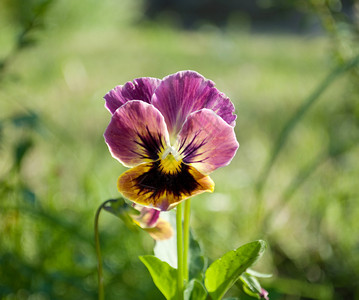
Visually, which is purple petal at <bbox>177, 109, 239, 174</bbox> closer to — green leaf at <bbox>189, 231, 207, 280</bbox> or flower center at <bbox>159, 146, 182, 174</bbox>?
flower center at <bbox>159, 146, 182, 174</bbox>

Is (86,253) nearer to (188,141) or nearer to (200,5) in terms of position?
(188,141)

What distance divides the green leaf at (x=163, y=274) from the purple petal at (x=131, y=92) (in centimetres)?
16

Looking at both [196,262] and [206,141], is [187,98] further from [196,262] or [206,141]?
[196,262]

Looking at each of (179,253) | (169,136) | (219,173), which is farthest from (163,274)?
(219,173)

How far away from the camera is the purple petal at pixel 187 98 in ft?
1.63

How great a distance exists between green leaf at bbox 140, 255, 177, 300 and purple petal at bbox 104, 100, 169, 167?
4.0 inches

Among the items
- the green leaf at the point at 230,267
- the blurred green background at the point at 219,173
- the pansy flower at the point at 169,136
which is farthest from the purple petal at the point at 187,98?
the blurred green background at the point at 219,173

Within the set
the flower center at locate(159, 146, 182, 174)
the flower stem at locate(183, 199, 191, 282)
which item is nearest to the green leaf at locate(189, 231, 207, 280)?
the flower stem at locate(183, 199, 191, 282)

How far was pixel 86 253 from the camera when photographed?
108 centimetres

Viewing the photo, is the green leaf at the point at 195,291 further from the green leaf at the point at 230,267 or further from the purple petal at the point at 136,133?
the purple petal at the point at 136,133

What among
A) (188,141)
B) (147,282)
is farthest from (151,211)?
(147,282)

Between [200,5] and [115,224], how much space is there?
250 inches

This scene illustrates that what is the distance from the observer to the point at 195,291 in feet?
1.84

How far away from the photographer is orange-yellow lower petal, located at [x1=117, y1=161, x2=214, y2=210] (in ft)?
1.59
